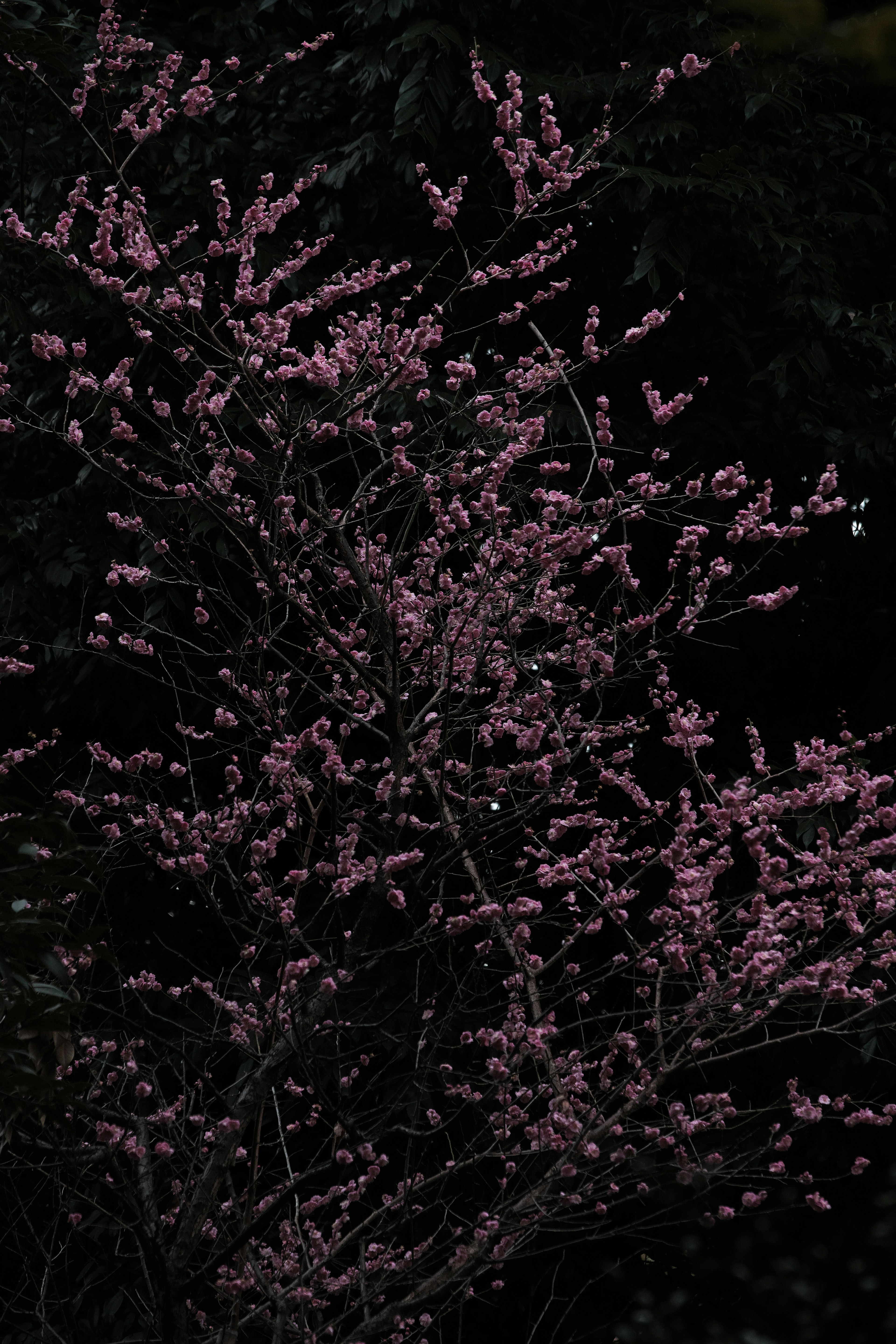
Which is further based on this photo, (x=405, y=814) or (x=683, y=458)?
(x=683, y=458)

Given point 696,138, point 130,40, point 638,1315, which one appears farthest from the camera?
point 696,138

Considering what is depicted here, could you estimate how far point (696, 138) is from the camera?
4.41 metres

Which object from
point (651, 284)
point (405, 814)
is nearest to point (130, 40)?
point (651, 284)

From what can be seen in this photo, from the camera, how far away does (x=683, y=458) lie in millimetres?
4582

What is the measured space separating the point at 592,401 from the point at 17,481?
263 cm

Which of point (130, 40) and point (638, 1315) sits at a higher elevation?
point (130, 40)

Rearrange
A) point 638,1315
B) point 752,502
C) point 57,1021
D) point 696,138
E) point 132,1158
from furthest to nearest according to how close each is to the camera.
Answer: point 752,502, point 696,138, point 132,1158, point 638,1315, point 57,1021

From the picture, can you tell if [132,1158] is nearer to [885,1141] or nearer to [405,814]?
[405,814]

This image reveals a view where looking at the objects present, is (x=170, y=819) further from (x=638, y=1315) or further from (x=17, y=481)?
(x=17, y=481)

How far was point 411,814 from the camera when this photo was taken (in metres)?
4.13

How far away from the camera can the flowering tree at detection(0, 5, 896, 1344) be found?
110 inches

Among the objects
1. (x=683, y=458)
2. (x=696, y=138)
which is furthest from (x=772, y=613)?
(x=696, y=138)

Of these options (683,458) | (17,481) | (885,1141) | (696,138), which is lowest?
(885,1141)

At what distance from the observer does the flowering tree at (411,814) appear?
2789 mm
